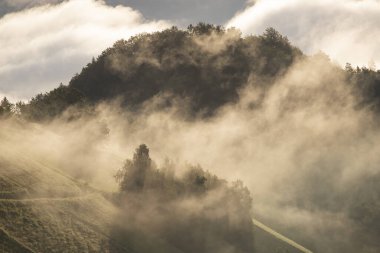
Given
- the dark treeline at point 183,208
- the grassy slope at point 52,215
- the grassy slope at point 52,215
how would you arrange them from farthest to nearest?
the dark treeline at point 183,208 < the grassy slope at point 52,215 < the grassy slope at point 52,215

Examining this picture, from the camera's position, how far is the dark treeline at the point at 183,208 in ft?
323

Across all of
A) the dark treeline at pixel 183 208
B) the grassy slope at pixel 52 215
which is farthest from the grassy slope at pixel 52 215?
the dark treeline at pixel 183 208

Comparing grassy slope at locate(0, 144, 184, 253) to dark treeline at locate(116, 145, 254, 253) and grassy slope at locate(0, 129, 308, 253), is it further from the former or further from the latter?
dark treeline at locate(116, 145, 254, 253)

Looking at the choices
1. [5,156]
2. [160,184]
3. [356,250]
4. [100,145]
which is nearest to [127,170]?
[160,184]

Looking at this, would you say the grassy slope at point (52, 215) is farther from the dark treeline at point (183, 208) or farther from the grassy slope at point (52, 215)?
the dark treeline at point (183, 208)

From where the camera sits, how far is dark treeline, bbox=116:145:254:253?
9850 cm

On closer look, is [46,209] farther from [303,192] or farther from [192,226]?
[303,192]

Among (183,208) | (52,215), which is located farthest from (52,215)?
(183,208)

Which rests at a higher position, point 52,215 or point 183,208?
point 183,208

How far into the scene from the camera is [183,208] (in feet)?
355

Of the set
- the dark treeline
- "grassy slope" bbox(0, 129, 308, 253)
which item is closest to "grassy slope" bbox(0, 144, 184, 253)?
"grassy slope" bbox(0, 129, 308, 253)

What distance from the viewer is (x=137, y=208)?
99.5 m

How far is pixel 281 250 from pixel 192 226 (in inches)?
882

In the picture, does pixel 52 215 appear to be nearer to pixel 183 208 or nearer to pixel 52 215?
pixel 52 215
